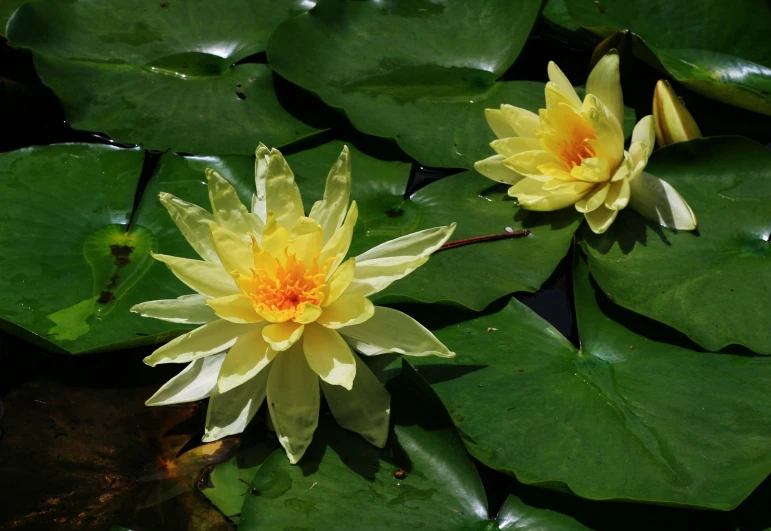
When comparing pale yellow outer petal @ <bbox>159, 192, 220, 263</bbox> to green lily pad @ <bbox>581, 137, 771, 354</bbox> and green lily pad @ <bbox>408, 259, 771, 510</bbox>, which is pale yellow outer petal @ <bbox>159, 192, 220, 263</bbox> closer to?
green lily pad @ <bbox>408, 259, 771, 510</bbox>

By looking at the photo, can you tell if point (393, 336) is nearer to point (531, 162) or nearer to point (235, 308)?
point (235, 308)

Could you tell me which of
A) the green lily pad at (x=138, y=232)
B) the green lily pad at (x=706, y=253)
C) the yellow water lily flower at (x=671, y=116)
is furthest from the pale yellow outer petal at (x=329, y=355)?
the yellow water lily flower at (x=671, y=116)

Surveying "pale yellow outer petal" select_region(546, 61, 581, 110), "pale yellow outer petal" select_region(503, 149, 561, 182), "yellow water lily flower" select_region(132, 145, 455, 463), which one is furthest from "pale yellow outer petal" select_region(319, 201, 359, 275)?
"pale yellow outer petal" select_region(546, 61, 581, 110)

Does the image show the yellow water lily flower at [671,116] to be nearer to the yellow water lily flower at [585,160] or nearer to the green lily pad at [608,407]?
the yellow water lily flower at [585,160]

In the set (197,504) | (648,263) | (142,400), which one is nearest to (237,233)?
(142,400)

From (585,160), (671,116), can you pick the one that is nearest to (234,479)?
(585,160)

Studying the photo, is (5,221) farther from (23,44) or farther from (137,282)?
(23,44)
